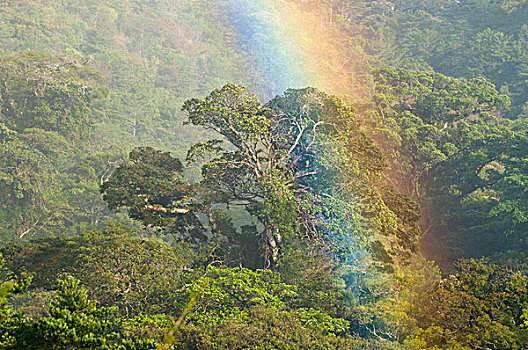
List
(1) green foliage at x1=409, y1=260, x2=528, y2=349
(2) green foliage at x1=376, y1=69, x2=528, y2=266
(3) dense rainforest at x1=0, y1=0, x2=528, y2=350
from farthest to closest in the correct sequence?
(2) green foliage at x1=376, y1=69, x2=528, y2=266
(3) dense rainforest at x1=0, y1=0, x2=528, y2=350
(1) green foliage at x1=409, y1=260, x2=528, y2=349

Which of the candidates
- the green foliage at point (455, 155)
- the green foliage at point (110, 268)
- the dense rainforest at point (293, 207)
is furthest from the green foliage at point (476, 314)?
the green foliage at point (455, 155)

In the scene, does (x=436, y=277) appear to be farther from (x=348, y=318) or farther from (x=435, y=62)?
(x=435, y=62)

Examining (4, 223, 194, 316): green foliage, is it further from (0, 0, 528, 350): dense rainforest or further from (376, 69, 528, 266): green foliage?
(376, 69, 528, 266): green foliage

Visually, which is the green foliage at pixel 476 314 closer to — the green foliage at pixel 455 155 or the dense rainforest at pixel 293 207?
the dense rainforest at pixel 293 207

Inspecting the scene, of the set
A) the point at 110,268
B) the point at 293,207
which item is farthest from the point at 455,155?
the point at 110,268

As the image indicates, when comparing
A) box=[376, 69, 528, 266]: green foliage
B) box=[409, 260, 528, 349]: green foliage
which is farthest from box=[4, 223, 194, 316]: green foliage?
box=[376, 69, 528, 266]: green foliage

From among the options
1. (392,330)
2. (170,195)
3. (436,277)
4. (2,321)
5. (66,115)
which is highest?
(66,115)

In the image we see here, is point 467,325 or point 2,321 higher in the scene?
point 467,325

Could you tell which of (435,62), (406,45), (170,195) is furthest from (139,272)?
(406,45)
